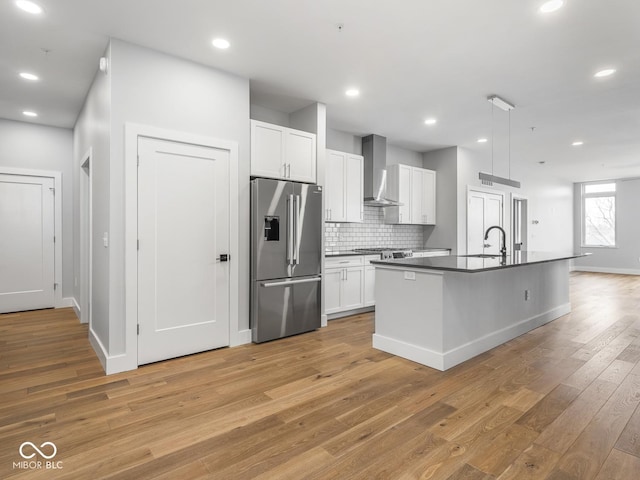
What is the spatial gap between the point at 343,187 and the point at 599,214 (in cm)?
1000

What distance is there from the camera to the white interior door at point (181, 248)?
3.18 m

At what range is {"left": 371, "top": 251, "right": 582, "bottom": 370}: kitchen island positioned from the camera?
3.10m

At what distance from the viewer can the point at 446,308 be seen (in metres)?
3.08

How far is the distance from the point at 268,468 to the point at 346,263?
10.9ft

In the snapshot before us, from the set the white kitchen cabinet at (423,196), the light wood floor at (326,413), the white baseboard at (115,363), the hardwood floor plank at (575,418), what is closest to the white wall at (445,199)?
the white kitchen cabinet at (423,196)

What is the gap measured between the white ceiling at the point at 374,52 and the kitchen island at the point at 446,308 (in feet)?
6.44

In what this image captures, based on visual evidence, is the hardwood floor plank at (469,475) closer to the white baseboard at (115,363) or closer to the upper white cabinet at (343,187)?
the white baseboard at (115,363)

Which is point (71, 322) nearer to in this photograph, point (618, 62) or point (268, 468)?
point (268, 468)

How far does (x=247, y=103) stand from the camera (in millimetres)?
3818

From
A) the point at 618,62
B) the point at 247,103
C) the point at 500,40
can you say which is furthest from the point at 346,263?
the point at 618,62

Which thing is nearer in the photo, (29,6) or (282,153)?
(29,6)

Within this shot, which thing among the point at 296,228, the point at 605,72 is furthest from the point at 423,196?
the point at 296,228

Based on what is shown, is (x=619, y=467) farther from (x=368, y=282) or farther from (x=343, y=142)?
(x=343, y=142)

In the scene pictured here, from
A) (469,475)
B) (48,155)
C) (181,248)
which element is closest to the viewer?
(469,475)
